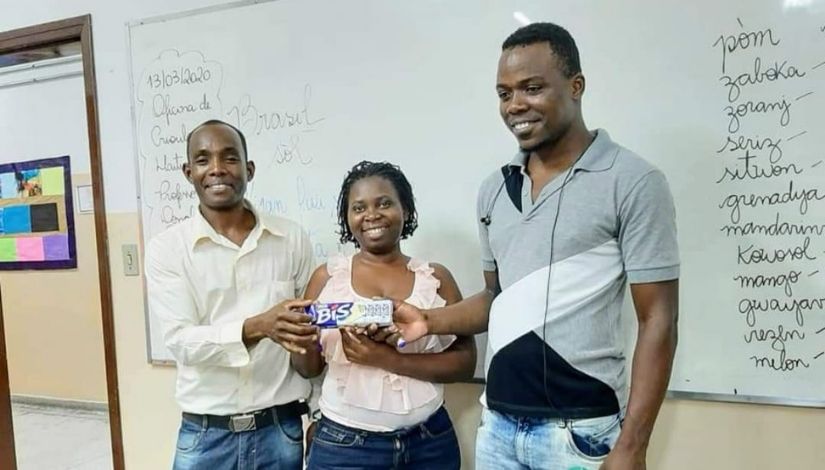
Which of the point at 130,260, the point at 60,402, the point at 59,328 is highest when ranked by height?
the point at 130,260

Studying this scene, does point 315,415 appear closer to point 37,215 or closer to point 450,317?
point 450,317

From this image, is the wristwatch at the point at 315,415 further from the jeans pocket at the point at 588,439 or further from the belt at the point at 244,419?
the jeans pocket at the point at 588,439

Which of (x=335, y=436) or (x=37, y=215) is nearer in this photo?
(x=335, y=436)

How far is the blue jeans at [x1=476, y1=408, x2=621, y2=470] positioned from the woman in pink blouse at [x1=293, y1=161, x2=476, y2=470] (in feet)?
0.76

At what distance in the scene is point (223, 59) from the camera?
1.90m

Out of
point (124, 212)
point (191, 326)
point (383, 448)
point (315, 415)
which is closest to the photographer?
point (383, 448)

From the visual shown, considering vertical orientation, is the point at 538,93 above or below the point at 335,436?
above

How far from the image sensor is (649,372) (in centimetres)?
99

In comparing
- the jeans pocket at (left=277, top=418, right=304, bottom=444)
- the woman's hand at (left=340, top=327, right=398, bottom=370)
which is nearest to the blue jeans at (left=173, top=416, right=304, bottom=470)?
the jeans pocket at (left=277, top=418, right=304, bottom=444)

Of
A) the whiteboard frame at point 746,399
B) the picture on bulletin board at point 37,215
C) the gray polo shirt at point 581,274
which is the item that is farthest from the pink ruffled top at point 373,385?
the picture on bulletin board at point 37,215

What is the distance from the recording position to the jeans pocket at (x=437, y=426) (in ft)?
4.24

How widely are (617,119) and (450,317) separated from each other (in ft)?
2.19

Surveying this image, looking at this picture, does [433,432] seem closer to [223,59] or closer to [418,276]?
[418,276]

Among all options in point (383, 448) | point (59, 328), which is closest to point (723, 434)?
point (383, 448)
